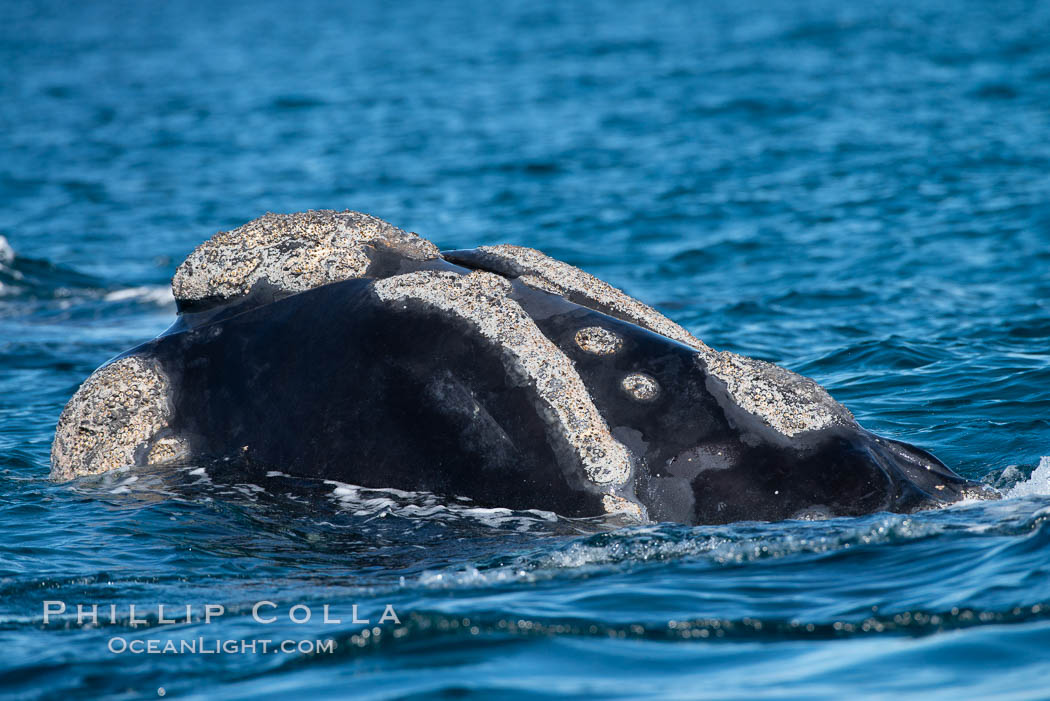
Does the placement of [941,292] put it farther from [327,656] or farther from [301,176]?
[301,176]

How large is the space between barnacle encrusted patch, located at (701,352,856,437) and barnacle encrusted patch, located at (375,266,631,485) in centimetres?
62

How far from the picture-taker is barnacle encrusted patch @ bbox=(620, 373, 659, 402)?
597 cm

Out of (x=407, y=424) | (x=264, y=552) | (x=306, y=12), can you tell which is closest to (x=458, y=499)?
(x=407, y=424)

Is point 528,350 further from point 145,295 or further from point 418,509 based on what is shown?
point 145,295

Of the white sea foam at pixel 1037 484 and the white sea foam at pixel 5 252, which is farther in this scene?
the white sea foam at pixel 5 252

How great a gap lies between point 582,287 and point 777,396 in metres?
1.24

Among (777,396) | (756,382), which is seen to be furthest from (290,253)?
(777,396)

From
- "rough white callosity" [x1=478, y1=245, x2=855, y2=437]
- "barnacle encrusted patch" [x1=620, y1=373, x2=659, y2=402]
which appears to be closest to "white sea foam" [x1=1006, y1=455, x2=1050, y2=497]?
"rough white callosity" [x1=478, y1=245, x2=855, y2=437]

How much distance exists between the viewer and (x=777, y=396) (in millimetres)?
5918

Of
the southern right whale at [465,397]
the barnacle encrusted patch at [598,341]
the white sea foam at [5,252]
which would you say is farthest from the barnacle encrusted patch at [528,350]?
the white sea foam at [5,252]

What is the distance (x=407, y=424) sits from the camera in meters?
6.07

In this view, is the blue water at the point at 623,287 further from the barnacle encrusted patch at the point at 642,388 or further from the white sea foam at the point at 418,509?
the barnacle encrusted patch at the point at 642,388

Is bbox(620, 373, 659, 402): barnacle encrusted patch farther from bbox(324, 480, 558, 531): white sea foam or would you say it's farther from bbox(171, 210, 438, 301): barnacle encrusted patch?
bbox(171, 210, 438, 301): barnacle encrusted patch

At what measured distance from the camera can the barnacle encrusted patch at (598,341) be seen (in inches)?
241
